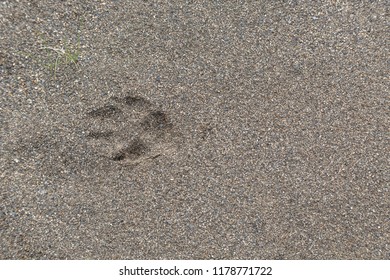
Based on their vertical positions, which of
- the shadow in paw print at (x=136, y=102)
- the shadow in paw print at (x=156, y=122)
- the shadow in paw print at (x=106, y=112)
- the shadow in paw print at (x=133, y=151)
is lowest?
the shadow in paw print at (x=133, y=151)

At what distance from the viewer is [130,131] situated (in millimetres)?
1698

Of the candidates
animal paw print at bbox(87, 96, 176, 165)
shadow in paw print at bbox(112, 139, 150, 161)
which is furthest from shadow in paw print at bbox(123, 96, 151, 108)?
shadow in paw print at bbox(112, 139, 150, 161)

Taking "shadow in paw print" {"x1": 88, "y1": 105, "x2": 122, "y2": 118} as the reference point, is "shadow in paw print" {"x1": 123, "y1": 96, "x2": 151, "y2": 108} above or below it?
above

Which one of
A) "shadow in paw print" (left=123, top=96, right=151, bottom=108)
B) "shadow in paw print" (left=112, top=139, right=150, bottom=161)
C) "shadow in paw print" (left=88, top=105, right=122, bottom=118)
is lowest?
"shadow in paw print" (left=112, top=139, right=150, bottom=161)

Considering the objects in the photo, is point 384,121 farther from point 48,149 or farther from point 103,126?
point 48,149

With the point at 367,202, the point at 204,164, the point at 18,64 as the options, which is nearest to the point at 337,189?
the point at 367,202

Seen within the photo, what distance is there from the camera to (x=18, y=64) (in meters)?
1.71

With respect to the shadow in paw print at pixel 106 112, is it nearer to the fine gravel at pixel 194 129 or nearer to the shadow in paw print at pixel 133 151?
the fine gravel at pixel 194 129

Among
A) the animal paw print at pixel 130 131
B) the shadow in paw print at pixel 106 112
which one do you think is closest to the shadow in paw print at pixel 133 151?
the animal paw print at pixel 130 131

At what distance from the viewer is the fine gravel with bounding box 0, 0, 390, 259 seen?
1650 millimetres

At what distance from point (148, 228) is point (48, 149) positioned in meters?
0.50

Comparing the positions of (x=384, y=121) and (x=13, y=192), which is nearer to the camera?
(x=13, y=192)

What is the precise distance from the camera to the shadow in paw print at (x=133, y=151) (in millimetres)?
1688

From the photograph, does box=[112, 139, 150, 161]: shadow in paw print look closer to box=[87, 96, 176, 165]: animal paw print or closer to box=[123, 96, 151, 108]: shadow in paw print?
box=[87, 96, 176, 165]: animal paw print
